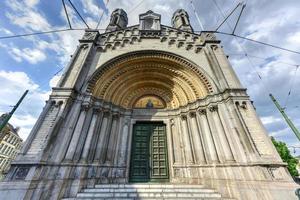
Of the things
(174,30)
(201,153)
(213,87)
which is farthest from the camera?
(174,30)

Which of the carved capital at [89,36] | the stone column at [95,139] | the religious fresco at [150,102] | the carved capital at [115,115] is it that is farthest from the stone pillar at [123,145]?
the carved capital at [89,36]

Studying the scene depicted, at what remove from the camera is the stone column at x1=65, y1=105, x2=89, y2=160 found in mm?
5717

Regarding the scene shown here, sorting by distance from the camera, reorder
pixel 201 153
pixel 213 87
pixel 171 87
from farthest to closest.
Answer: pixel 171 87 → pixel 213 87 → pixel 201 153

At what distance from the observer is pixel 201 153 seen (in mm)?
6719

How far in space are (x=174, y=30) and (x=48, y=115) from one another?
9.78 m

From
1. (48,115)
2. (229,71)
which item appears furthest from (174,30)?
(48,115)

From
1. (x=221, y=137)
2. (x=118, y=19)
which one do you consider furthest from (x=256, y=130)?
(x=118, y=19)

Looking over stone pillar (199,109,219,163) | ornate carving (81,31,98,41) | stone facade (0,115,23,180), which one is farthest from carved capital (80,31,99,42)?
stone facade (0,115,23,180)

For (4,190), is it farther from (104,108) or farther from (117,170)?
(104,108)

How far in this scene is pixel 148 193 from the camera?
5051mm

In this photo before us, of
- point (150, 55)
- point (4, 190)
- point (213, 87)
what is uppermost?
point (150, 55)

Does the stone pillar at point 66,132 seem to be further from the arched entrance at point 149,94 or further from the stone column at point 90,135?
the arched entrance at point 149,94

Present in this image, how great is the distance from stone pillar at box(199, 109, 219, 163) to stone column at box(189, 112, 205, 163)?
29cm

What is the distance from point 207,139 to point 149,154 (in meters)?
3.34
